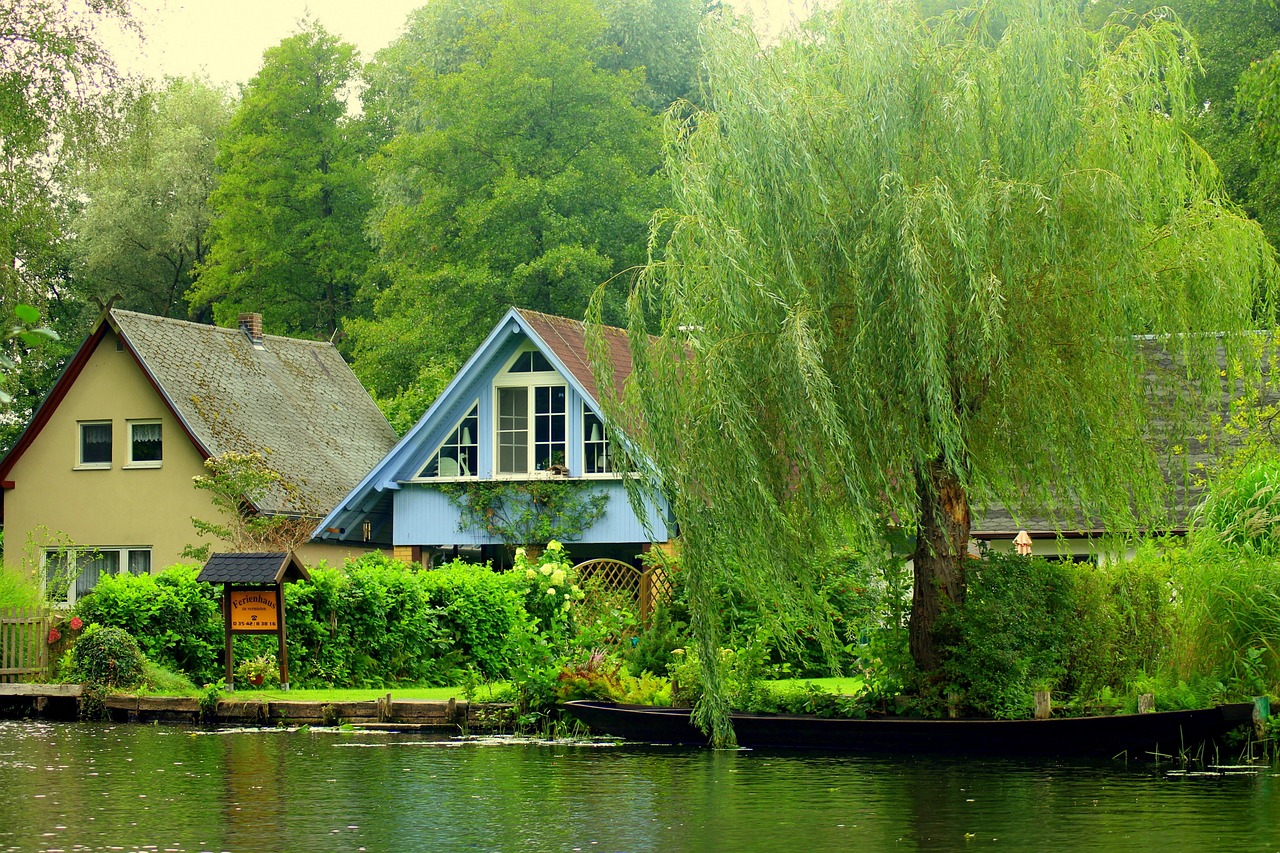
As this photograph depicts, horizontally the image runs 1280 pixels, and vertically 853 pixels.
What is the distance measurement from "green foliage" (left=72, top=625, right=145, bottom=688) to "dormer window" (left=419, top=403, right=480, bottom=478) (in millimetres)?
8595

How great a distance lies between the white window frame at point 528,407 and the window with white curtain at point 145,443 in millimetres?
8764

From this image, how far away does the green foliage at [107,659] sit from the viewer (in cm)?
2234

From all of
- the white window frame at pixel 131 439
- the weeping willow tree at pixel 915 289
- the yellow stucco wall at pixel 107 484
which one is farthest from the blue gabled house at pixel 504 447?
the weeping willow tree at pixel 915 289

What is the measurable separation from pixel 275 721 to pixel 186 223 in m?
35.5

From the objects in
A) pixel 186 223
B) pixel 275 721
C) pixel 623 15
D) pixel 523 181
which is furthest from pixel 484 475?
pixel 186 223

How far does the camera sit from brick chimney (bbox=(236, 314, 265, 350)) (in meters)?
39.0

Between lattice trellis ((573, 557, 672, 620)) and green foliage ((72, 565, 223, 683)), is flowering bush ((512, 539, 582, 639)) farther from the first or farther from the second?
green foliage ((72, 565, 223, 683))

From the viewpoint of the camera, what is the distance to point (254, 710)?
69.7 ft

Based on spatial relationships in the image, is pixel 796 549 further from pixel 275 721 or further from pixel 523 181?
pixel 523 181

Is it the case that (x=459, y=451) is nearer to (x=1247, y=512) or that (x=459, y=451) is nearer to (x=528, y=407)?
(x=528, y=407)

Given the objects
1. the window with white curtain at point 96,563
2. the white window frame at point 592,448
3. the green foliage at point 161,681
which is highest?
the white window frame at point 592,448

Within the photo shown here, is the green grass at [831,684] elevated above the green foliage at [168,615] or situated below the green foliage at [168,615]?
below

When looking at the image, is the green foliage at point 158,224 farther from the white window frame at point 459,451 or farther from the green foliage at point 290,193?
the white window frame at point 459,451

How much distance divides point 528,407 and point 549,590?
4.88 metres
